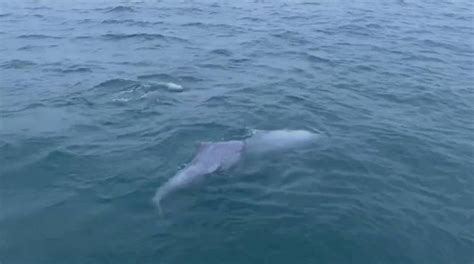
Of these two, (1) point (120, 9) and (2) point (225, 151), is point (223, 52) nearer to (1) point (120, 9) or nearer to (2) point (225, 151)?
(2) point (225, 151)

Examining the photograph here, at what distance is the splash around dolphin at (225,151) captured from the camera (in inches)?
645

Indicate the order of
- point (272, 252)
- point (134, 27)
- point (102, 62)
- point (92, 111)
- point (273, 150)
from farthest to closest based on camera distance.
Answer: point (134, 27)
point (102, 62)
point (92, 111)
point (273, 150)
point (272, 252)

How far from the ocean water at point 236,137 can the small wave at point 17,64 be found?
0.12 metres

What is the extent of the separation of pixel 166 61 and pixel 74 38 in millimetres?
7846

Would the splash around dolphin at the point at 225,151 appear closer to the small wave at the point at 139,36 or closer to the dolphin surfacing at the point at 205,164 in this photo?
the dolphin surfacing at the point at 205,164

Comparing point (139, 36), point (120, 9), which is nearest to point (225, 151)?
point (139, 36)

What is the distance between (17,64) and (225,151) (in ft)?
50.2

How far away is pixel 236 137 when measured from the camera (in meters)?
19.6

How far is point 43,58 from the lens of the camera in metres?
28.5

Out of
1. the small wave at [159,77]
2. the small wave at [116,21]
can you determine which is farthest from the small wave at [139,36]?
the small wave at [159,77]

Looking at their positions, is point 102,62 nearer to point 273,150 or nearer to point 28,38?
point 28,38

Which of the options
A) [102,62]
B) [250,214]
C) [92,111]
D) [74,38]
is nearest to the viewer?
[250,214]

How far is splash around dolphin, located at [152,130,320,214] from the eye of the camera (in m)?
16.4

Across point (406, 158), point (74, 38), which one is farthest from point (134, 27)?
point (406, 158)
